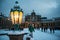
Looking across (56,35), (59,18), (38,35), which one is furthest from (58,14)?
(38,35)

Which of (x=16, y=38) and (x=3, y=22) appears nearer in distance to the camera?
(x=16, y=38)

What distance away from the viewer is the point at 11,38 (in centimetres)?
139

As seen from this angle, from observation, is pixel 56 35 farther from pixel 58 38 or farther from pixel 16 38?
pixel 16 38

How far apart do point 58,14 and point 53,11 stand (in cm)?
9

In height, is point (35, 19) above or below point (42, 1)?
below

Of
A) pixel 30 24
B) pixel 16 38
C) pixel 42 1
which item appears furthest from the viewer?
pixel 42 1

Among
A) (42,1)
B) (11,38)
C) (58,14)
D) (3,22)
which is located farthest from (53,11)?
(11,38)

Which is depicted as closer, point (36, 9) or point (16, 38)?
point (16, 38)

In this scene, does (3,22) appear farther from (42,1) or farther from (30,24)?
(42,1)

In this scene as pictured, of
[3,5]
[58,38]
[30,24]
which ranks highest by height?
[3,5]

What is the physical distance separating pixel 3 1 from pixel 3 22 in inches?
13.9

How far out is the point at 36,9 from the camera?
2059mm

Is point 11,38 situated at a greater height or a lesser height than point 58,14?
lesser

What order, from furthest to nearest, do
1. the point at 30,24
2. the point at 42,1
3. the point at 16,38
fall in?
1. the point at 42,1
2. the point at 30,24
3. the point at 16,38
